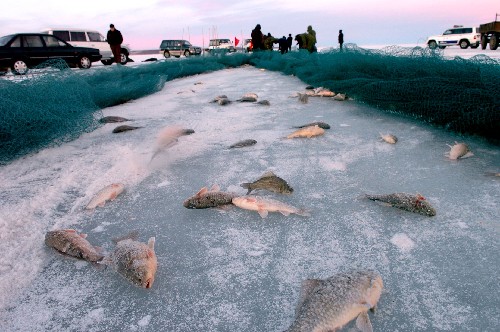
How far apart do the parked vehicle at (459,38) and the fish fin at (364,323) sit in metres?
32.0

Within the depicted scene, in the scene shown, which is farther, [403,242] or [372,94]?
[372,94]

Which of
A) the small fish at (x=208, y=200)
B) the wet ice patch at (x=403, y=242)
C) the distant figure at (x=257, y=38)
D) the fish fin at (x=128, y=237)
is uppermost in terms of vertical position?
the distant figure at (x=257, y=38)

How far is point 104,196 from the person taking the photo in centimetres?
314

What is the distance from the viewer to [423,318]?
178cm

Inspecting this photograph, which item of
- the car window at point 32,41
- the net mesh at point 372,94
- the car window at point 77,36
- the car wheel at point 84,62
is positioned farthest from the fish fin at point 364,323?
the car window at point 77,36

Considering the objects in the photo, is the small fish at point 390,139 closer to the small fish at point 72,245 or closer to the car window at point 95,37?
the small fish at point 72,245

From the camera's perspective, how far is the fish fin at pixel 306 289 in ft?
5.99

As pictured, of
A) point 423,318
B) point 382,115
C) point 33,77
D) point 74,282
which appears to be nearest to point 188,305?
point 74,282

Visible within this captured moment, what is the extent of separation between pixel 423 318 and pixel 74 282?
1897 millimetres

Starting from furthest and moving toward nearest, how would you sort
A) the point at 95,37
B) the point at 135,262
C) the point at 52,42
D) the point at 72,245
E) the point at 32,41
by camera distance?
the point at 95,37 < the point at 52,42 < the point at 32,41 < the point at 72,245 < the point at 135,262

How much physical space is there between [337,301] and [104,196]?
2.21 metres

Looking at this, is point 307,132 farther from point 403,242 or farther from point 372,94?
point 403,242

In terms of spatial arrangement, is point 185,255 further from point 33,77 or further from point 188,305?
point 33,77

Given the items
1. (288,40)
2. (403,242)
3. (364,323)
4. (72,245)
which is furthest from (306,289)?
(288,40)
